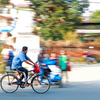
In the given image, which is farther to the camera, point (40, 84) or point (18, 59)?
point (40, 84)

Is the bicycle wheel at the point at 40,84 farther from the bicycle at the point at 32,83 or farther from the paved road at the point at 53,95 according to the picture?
the paved road at the point at 53,95

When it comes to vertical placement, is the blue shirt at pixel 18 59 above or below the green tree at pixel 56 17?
below

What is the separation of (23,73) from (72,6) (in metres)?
15.2

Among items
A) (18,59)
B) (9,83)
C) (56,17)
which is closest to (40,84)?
(9,83)

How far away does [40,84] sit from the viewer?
646 cm

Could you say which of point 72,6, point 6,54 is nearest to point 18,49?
point 6,54

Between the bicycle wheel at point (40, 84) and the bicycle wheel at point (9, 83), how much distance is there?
0.64 m

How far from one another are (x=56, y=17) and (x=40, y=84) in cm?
1325

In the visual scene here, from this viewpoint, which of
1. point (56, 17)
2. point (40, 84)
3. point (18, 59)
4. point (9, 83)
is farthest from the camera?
point (56, 17)

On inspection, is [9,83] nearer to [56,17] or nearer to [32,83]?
[32,83]

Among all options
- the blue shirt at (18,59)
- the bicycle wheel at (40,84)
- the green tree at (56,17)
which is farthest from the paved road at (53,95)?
the green tree at (56,17)

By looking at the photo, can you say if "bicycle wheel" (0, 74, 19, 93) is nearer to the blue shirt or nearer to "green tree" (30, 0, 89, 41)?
the blue shirt

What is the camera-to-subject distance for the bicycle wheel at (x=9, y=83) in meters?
6.18

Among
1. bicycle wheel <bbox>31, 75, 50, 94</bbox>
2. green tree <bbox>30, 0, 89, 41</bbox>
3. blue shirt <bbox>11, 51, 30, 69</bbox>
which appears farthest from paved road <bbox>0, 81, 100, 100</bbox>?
green tree <bbox>30, 0, 89, 41</bbox>
